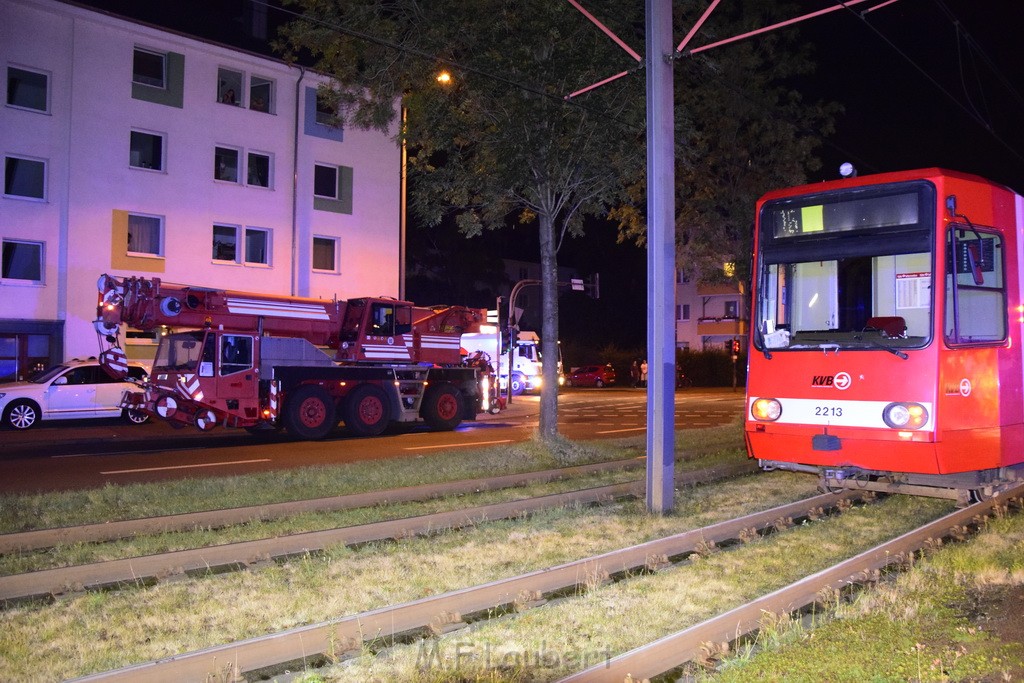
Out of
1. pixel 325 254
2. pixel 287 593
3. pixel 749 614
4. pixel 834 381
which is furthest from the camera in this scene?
pixel 325 254

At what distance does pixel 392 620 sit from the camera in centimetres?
534

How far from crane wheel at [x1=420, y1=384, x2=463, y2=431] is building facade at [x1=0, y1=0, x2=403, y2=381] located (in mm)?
7307

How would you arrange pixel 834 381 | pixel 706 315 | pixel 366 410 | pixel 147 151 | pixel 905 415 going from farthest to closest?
1. pixel 706 315
2. pixel 147 151
3. pixel 366 410
4. pixel 834 381
5. pixel 905 415

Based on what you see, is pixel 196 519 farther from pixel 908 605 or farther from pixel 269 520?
pixel 908 605

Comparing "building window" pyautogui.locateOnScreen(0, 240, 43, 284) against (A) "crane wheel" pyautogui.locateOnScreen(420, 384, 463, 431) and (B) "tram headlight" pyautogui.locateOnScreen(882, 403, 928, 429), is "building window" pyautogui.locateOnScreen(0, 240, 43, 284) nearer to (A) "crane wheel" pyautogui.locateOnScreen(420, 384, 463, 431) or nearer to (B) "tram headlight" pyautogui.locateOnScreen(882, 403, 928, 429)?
(A) "crane wheel" pyautogui.locateOnScreen(420, 384, 463, 431)

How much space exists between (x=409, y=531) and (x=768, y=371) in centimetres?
424

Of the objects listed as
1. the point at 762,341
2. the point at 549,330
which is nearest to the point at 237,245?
the point at 549,330

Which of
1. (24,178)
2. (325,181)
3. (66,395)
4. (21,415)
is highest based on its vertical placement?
(325,181)

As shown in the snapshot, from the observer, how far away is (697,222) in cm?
2108

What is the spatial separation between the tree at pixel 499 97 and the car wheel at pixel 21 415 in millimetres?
11539

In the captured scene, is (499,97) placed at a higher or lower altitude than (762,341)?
higher

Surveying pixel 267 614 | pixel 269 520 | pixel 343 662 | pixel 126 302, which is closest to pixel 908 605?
pixel 343 662

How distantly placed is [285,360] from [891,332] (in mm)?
13989

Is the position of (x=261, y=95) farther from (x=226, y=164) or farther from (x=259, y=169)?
(x=226, y=164)
